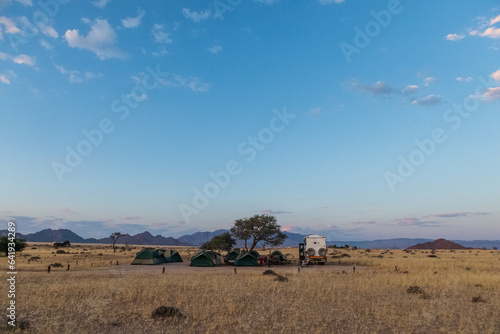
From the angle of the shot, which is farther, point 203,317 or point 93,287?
point 93,287

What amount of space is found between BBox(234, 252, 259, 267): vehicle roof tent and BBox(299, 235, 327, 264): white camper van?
21.4ft

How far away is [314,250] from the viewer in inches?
1738

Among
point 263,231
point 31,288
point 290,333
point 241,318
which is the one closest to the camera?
point 290,333

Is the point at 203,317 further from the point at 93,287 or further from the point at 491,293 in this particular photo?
the point at 491,293

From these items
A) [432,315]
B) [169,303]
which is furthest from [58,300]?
[432,315]

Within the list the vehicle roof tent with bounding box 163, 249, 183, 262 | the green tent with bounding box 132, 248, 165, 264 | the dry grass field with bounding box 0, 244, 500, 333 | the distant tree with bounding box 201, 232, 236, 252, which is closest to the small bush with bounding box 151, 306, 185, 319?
the dry grass field with bounding box 0, 244, 500, 333

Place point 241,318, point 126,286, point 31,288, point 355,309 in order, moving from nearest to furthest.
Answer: point 241,318
point 355,309
point 31,288
point 126,286

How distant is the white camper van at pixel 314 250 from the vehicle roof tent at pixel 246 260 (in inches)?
256

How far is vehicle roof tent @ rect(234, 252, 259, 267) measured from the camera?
1693 inches

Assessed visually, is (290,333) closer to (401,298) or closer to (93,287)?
(401,298)

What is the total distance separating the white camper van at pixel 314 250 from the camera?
4316 cm

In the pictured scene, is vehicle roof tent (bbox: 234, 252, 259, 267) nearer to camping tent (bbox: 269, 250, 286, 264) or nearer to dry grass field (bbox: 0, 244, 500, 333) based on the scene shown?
camping tent (bbox: 269, 250, 286, 264)

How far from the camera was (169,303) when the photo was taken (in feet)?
53.4

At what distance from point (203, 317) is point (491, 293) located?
17.5 meters
